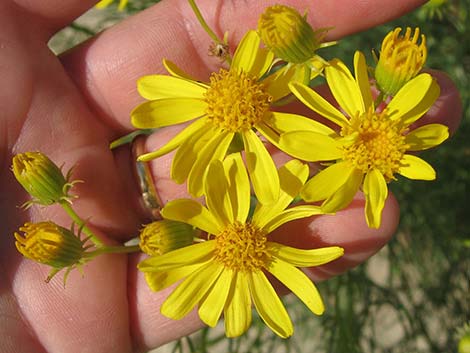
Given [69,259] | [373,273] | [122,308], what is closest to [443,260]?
[373,273]

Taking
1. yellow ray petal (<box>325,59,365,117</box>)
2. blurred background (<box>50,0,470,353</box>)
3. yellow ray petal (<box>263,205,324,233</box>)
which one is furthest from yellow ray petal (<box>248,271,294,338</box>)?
blurred background (<box>50,0,470,353</box>)

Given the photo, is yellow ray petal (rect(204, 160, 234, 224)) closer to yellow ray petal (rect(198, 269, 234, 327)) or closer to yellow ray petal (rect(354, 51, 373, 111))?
yellow ray petal (rect(198, 269, 234, 327))

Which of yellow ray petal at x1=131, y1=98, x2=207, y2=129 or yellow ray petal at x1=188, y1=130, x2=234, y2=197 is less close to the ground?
yellow ray petal at x1=131, y1=98, x2=207, y2=129

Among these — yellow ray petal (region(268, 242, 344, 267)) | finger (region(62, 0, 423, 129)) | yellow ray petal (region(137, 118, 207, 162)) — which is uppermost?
finger (region(62, 0, 423, 129))

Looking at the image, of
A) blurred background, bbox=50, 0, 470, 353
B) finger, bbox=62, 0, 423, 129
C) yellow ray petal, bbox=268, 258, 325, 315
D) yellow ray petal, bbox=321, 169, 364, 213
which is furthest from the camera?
blurred background, bbox=50, 0, 470, 353

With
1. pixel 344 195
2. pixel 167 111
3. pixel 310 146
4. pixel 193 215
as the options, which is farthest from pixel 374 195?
pixel 167 111

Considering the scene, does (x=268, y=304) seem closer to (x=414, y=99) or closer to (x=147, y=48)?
(x=414, y=99)

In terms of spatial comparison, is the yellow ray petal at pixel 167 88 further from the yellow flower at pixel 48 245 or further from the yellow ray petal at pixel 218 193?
the yellow flower at pixel 48 245
